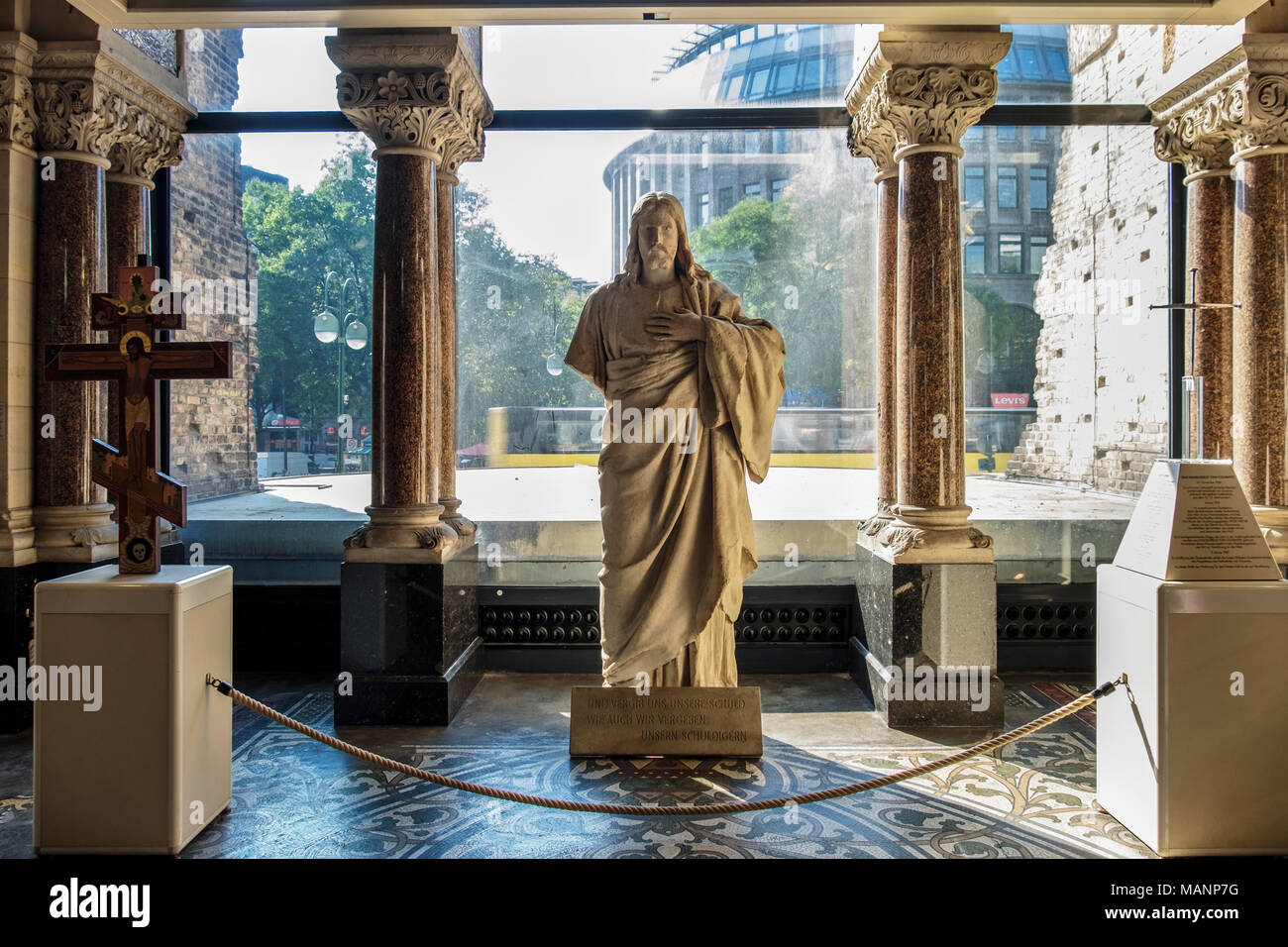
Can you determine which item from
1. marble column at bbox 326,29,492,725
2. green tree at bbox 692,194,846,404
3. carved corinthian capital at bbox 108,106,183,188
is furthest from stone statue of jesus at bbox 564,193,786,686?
carved corinthian capital at bbox 108,106,183,188

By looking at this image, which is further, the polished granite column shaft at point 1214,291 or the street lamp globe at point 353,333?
the street lamp globe at point 353,333

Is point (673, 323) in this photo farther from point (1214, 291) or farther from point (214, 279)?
point (214, 279)

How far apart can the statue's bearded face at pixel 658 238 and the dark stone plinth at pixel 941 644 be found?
2.10m

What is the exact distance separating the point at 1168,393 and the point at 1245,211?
141 cm

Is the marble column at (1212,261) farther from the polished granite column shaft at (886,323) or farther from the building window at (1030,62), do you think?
the polished granite column shaft at (886,323)

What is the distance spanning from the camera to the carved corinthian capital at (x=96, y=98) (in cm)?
459

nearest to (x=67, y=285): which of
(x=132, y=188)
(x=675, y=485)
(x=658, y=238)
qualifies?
(x=132, y=188)

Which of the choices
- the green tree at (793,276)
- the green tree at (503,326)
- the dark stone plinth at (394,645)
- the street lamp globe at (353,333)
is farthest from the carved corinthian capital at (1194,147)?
the street lamp globe at (353,333)

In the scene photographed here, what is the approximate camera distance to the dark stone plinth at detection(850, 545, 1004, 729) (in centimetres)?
452

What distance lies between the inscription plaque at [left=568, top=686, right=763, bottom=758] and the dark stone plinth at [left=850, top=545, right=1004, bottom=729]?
3.44 ft

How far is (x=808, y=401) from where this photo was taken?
6.27 metres

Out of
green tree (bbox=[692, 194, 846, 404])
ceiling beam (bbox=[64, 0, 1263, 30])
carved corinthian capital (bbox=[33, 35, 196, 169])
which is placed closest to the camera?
ceiling beam (bbox=[64, 0, 1263, 30])

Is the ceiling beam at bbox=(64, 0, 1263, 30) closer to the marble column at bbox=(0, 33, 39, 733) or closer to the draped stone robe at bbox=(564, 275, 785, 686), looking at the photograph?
the marble column at bbox=(0, 33, 39, 733)

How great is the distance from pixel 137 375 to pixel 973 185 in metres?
5.49
